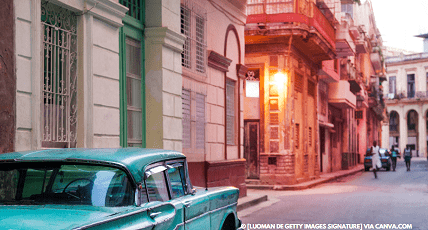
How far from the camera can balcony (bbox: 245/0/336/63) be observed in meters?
19.5

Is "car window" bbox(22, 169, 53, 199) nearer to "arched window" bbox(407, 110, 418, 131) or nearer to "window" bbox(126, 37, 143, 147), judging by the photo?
"window" bbox(126, 37, 143, 147)

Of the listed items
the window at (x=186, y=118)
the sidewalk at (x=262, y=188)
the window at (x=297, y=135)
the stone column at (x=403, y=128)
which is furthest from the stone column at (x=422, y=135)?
the window at (x=186, y=118)

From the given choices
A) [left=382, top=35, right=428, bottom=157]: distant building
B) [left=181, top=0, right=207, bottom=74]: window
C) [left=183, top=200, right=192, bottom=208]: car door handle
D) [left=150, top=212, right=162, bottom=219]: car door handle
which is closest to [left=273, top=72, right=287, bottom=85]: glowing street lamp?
[left=181, top=0, right=207, bottom=74]: window

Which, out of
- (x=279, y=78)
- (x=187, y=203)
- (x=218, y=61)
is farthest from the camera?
(x=279, y=78)

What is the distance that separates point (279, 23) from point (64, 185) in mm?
16526

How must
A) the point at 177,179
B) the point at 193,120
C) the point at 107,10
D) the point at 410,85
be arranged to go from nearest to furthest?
the point at 177,179 → the point at 107,10 → the point at 193,120 → the point at 410,85

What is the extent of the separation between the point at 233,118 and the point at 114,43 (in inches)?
277

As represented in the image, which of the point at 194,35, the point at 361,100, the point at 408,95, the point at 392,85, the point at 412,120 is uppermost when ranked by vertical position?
the point at 392,85

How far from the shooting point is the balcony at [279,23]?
19.5 meters

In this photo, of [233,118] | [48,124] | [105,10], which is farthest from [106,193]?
[233,118]

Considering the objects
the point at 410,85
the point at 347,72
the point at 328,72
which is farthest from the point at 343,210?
the point at 410,85

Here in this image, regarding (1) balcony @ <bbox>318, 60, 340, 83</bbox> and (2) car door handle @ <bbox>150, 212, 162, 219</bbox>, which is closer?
(2) car door handle @ <bbox>150, 212, 162, 219</bbox>

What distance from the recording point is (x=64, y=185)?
3.81 meters

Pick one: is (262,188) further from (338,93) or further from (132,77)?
(338,93)
